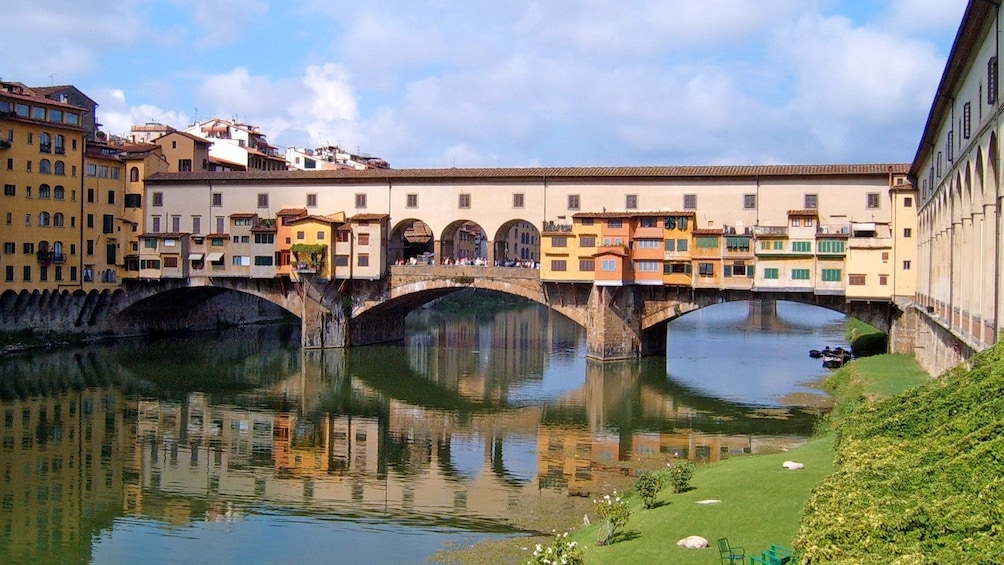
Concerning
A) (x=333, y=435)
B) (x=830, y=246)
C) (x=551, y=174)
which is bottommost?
(x=333, y=435)

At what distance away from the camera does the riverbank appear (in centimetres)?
1539

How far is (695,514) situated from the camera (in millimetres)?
17297

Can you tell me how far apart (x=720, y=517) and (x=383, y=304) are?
125 ft

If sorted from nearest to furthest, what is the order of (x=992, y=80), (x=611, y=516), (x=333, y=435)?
1. (x=611, y=516)
2. (x=992, y=80)
3. (x=333, y=435)

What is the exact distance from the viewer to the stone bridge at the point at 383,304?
47156 mm

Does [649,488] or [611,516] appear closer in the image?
[611,516]

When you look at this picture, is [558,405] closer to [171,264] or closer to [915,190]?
[915,190]

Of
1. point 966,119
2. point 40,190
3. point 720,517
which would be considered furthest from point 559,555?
point 40,190

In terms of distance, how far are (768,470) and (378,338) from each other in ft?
126

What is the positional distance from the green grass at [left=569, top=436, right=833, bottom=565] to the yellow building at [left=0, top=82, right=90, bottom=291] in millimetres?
43013

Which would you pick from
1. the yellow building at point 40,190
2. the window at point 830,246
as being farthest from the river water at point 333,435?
the window at point 830,246

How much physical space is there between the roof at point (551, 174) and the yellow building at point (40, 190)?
5059 mm

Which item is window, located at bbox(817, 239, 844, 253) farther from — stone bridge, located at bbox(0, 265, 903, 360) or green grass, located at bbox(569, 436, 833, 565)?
green grass, located at bbox(569, 436, 833, 565)

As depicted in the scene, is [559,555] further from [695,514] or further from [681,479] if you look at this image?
[681,479]
